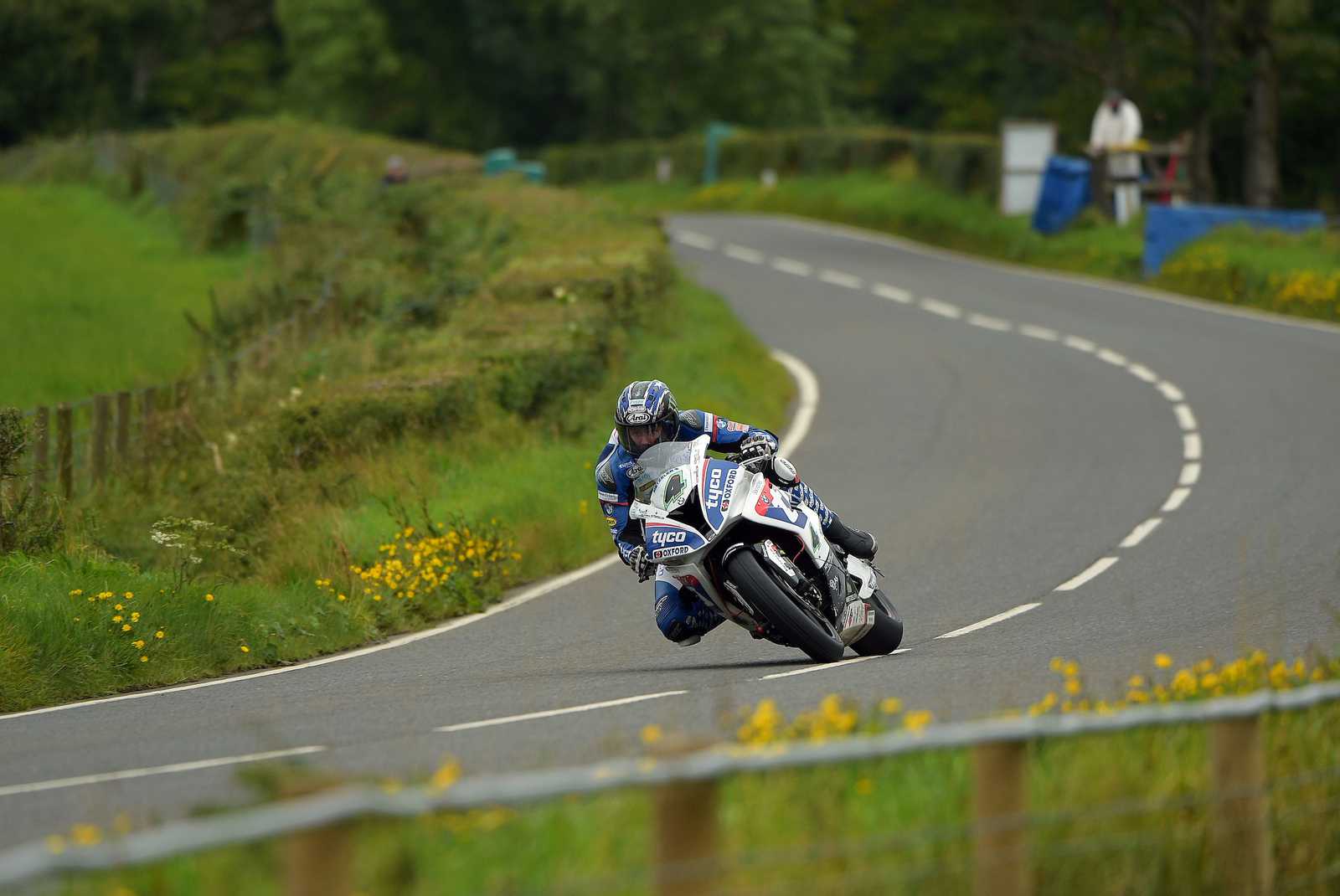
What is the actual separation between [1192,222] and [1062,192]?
15.5 feet

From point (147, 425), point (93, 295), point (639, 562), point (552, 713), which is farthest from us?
point (93, 295)

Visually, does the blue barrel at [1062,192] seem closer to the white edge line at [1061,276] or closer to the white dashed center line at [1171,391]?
the white edge line at [1061,276]

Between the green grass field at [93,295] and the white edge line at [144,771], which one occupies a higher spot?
the white edge line at [144,771]

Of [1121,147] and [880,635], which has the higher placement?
[1121,147]

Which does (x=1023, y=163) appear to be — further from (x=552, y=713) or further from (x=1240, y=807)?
(x=1240, y=807)

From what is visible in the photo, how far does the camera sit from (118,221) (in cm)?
4119

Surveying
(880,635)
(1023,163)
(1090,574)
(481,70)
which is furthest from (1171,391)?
(481,70)

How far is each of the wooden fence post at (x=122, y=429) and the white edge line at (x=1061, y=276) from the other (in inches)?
648

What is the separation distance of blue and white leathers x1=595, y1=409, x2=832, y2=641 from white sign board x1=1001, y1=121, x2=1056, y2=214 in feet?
98.6

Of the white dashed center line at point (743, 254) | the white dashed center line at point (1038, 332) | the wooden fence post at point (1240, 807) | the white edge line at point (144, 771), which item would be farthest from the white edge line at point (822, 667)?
the white dashed center line at point (743, 254)

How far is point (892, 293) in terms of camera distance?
109 ft

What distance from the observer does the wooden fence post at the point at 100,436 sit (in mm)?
16516

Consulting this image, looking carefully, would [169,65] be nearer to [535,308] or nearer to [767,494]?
[535,308]

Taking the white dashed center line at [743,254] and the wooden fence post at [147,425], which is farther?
the white dashed center line at [743,254]
